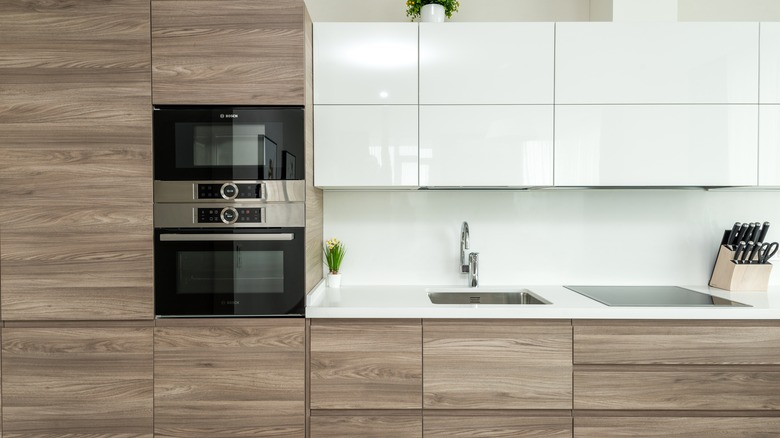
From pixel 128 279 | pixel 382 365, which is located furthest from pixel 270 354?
pixel 128 279

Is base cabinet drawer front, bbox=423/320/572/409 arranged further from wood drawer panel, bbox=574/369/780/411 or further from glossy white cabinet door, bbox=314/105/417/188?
glossy white cabinet door, bbox=314/105/417/188

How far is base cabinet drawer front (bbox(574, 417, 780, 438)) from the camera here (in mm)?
1822

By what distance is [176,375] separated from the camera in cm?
183

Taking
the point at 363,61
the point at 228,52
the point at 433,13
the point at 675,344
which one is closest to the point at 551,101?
the point at 433,13

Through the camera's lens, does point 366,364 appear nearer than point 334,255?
Yes

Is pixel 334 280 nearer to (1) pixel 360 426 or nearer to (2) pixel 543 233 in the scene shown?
(1) pixel 360 426

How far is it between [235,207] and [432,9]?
126cm

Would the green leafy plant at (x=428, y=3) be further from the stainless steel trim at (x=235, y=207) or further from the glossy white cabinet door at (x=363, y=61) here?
the stainless steel trim at (x=235, y=207)

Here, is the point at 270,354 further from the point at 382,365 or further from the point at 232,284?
the point at 382,365

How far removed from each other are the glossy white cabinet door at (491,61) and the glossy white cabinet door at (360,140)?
7.6 inches

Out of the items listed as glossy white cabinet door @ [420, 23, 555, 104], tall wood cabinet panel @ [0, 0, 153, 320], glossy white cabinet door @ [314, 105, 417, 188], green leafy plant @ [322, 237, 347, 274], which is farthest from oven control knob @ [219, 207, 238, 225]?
glossy white cabinet door @ [420, 23, 555, 104]

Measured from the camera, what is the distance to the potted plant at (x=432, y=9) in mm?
2166

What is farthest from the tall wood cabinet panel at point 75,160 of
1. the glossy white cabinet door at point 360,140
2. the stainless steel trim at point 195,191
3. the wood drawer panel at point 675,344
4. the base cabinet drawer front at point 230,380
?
the wood drawer panel at point 675,344

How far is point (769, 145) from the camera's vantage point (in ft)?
6.76
